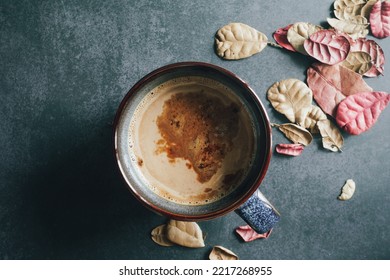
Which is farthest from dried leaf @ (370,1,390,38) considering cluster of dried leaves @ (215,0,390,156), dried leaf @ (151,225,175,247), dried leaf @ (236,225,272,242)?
dried leaf @ (151,225,175,247)

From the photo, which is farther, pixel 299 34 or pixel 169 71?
pixel 299 34

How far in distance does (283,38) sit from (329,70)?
109 millimetres

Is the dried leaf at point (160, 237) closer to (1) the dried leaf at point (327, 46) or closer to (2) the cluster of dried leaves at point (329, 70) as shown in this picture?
(2) the cluster of dried leaves at point (329, 70)

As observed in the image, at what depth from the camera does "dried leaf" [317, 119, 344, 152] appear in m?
0.84

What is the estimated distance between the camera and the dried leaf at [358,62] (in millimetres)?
854

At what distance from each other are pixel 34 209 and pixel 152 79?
0.36 meters

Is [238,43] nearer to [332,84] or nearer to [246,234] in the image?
[332,84]

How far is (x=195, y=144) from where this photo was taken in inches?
30.3

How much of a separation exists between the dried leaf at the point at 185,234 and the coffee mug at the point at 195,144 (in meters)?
0.09

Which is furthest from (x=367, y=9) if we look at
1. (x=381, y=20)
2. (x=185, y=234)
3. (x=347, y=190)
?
(x=185, y=234)

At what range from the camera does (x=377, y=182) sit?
85cm

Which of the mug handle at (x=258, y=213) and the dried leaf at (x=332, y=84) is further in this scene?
the dried leaf at (x=332, y=84)

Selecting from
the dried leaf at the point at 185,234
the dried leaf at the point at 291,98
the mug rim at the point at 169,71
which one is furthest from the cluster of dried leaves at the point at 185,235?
the dried leaf at the point at 291,98

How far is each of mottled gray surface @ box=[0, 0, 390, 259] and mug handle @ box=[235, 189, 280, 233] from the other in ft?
0.18
